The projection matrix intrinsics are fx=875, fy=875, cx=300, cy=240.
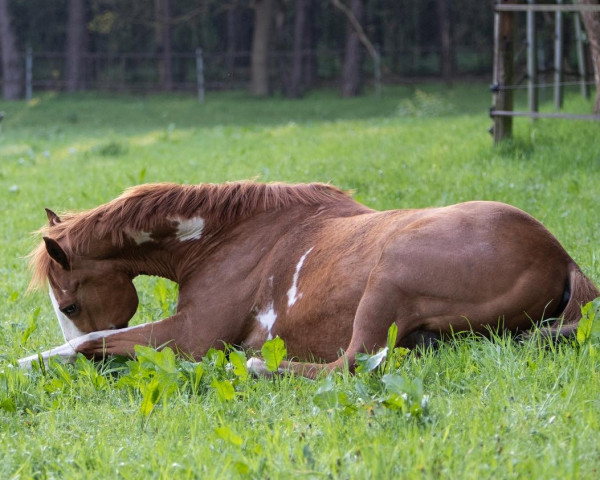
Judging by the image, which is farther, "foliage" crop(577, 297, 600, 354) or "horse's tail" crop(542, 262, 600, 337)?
"horse's tail" crop(542, 262, 600, 337)

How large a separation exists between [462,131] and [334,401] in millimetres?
9711

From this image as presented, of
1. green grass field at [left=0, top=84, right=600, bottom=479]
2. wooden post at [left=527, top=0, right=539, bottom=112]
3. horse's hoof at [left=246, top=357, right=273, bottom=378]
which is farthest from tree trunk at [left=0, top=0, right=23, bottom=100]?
horse's hoof at [left=246, top=357, right=273, bottom=378]

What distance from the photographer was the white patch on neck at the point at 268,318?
4.51 meters

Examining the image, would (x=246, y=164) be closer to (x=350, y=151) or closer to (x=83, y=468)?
(x=350, y=151)

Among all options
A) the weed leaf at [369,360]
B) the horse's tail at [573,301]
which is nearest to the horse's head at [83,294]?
the weed leaf at [369,360]

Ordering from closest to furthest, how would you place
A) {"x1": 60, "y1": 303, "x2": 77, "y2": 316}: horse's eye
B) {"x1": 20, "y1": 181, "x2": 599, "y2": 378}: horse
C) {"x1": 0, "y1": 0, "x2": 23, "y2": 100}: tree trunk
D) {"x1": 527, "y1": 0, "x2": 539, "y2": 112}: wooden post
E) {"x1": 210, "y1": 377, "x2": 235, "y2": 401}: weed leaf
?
{"x1": 210, "y1": 377, "x2": 235, "y2": 401}: weed leaf < {"x1": 20, "y1": 181, "x2": 599, "y2": 378}: horse < {"x1": 60, "y1": 303, "x2": 77, "y2": 316}: horse's eye < {"x1": 527, "y1": 0, "x2": 539, "y2": 112}: wooden post < {"x1": 0, "y1": 0, "x2": 23, "y2": 100}: tree trunk

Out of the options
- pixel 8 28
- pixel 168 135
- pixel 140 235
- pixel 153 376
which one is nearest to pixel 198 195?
pixel 140 235

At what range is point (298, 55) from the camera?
32.5m

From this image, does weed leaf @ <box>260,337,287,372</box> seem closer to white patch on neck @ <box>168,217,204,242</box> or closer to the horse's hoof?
the horse's hoof

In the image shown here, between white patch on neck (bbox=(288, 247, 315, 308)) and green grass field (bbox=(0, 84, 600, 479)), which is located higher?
white patch on neck (bbox=(288, 247, 315, 308))

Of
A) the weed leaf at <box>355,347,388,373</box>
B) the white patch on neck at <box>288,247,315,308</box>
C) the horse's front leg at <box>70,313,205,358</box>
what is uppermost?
the white patch on neck at <box>288,247,315,308</box>

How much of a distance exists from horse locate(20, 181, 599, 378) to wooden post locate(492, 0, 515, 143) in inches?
216

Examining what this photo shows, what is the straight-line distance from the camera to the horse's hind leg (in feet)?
12.5

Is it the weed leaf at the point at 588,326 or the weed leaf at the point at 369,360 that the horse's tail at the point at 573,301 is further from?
the weed leaf at the point at 369,360
